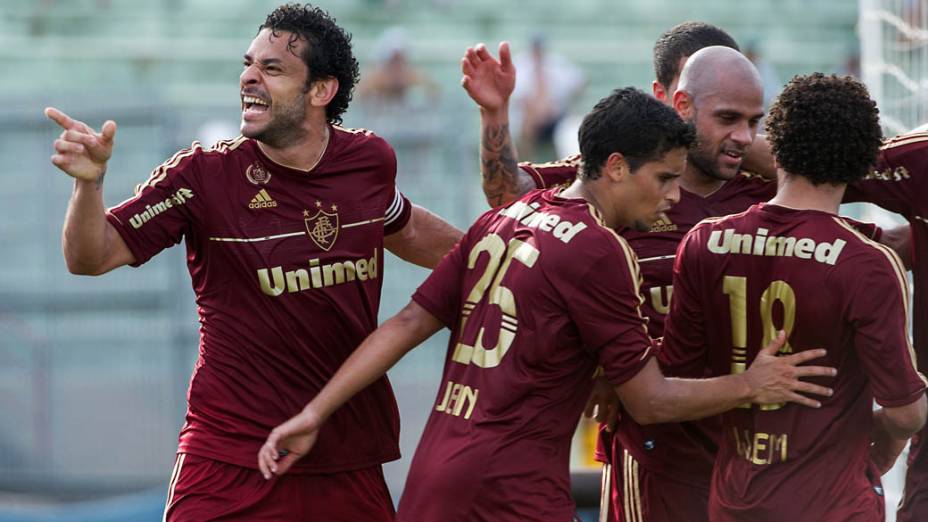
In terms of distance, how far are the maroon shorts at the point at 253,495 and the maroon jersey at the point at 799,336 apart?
1.32m

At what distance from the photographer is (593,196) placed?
14.0 ft

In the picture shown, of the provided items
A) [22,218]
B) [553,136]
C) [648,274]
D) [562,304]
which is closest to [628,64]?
[553,136]

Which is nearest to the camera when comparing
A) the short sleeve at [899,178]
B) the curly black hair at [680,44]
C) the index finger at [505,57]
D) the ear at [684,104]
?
the short sleeve at [899,178]

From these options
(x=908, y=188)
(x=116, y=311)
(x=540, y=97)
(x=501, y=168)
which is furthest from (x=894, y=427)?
(x=540, y=97)

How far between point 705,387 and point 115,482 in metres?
5.95

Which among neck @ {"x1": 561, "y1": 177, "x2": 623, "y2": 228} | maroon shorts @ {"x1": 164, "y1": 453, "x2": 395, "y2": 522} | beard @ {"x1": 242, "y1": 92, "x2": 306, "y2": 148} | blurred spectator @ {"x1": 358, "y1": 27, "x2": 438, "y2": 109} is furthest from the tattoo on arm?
blurred spectator @ {"x1": 358, "y1": 27, "x2": 438, "y2": 109}

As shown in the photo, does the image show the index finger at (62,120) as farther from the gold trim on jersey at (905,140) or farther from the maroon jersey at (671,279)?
the gold trim on jersey at (905,140)

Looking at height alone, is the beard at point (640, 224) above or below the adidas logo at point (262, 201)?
below

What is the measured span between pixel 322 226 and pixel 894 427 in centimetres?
204

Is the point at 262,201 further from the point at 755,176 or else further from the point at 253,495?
the point at 755,176

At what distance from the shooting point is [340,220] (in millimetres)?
4855

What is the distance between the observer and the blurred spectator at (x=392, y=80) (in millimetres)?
12641

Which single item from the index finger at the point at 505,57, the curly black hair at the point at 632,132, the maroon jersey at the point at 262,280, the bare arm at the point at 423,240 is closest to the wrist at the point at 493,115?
the index finger at the point at 505,57

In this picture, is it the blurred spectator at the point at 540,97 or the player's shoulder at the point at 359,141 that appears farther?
the blurred spectator at the point at 540,97
